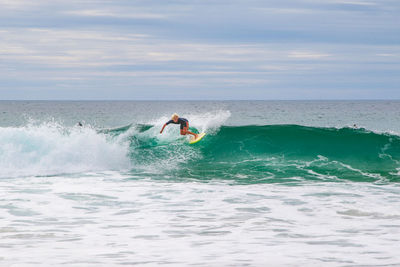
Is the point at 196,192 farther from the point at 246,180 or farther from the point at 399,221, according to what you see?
the point at 399,221

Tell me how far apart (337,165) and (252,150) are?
4.04 m

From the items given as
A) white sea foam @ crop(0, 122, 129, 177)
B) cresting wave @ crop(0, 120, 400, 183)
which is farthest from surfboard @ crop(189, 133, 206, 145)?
white sea foam @ crop(0, 122, 129, 177)

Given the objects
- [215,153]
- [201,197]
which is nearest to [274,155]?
[215,153]

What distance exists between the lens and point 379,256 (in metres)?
6.94

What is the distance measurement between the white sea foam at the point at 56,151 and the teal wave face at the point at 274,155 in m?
1.11

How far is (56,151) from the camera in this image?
60.9 ft

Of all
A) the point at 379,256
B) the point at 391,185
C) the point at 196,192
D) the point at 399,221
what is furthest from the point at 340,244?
the point at 391,185

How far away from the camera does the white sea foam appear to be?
17297mm

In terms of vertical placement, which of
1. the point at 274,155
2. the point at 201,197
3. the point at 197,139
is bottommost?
the point at 201,197

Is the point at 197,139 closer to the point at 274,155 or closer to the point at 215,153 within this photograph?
the point at 215,153

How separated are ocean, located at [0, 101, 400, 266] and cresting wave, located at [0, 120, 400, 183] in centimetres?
6

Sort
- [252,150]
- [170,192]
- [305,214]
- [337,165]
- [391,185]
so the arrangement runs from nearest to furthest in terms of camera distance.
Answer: [305,214]
[170,192]
[391,185]
[337,165]
[252,150]

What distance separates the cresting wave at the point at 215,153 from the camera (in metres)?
17.1

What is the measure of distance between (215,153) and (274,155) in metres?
2.51
